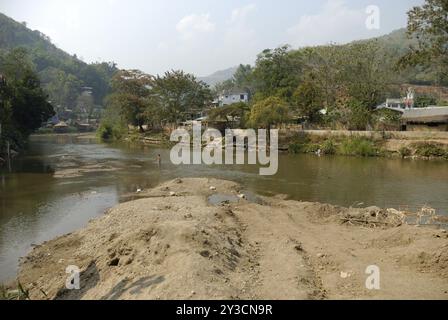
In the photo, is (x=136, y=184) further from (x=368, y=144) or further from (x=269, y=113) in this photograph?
(x=368, y=144)

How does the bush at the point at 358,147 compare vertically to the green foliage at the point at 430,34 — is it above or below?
below

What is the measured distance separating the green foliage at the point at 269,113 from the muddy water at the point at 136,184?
7.60m

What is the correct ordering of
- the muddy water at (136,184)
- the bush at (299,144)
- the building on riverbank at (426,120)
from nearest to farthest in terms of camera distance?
the muddy water at (136,184) < the building on riverbank at (426,120) < the bush at (299,144)

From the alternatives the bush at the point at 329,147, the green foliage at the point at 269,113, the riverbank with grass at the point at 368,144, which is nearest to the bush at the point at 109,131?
the green foliage at the point at 269,113

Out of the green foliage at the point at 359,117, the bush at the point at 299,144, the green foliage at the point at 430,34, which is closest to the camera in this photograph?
the green foliage at the point at 430,34

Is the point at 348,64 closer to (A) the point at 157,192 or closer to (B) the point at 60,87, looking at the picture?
(A) the point at 157,192

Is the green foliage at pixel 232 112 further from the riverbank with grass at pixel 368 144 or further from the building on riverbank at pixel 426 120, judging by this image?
the building on riverbank at pixel 426 120

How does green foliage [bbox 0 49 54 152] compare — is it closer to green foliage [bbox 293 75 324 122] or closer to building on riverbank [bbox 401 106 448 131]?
green foliage [bbox 293 75 324 122]

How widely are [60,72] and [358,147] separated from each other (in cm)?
11666

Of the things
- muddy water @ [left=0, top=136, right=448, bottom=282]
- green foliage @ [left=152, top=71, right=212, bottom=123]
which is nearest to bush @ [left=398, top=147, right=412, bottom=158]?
muddy water @ [left=0, top=136, right=448, bottom=282]

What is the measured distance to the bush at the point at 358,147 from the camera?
43.5 metres

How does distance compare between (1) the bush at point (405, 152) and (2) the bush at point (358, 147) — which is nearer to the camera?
(1) the bush at point (405, 152)

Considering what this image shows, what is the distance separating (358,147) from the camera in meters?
44.1

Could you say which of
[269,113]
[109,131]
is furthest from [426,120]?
[109,131]
